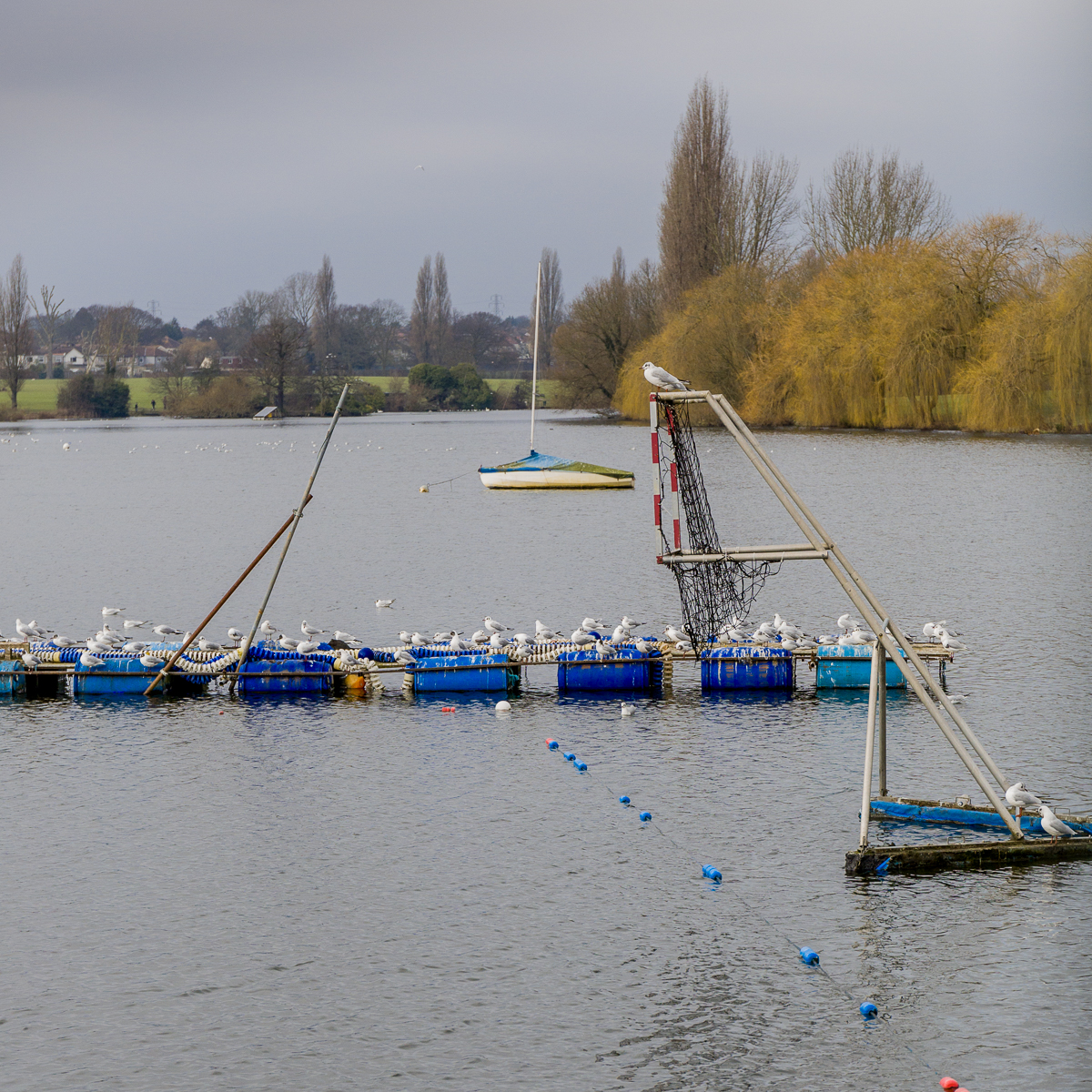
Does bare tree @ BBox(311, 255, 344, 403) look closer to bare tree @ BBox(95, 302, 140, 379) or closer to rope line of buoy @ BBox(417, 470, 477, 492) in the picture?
bare tree @ BBox(95, 302, 140, 379)

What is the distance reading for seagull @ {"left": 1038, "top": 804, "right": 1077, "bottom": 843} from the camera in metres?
11.4

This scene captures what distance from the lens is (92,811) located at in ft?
43.4

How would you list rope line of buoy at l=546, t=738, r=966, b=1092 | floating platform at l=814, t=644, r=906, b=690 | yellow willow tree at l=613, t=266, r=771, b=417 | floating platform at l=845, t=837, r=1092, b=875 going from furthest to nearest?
1. yellow willow tree at l=613, t=266, r=771, b=417
2. floating platform at l=814, t=644, r=906, b=690
3. floating platform at l=845, t=837, r=1092, b=875
4. rope line of buoy at l=546, t=738, r=966, b=1092

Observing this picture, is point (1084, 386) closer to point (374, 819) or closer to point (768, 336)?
point (768, 336)

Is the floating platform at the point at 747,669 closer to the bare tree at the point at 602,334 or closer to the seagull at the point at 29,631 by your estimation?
the seagull at the point at 29,631

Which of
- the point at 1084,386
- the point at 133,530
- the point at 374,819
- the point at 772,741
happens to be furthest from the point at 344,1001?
the point at 1084,386

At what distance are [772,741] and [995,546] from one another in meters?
18.4

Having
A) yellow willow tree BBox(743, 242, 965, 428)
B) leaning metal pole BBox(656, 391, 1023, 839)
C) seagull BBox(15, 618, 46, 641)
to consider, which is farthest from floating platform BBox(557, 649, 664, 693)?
yellow willow tree BBox(743, 242, 965, 428)

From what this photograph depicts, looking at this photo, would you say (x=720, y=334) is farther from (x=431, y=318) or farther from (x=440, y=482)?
(x=431, y=318)

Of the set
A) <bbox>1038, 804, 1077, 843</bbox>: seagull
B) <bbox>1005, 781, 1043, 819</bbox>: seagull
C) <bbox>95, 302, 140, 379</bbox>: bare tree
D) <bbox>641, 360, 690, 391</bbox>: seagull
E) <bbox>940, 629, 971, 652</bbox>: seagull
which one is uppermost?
<bbox>95, 302, 140, 379</bbox>: bare tree

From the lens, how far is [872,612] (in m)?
11.8

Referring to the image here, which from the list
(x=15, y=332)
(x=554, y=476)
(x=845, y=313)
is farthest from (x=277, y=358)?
(x=554, y=476)

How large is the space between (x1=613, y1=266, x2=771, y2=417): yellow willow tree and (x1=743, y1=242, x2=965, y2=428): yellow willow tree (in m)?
1.81

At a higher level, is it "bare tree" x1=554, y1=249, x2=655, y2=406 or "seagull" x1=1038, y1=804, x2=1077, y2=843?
"bare tree" x1=554, y1=249, x2=655, y2=406
